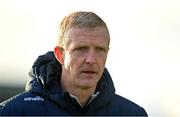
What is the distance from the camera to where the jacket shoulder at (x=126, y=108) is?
7457 millimetres

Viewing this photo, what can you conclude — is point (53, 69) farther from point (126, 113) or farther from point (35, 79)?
point (126, 113)

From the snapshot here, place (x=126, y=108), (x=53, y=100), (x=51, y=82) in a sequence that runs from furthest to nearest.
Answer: (x=126, y=108), (x=51, y=82), (x=53, y=100)

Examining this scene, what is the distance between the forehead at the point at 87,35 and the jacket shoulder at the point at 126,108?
0.62 metres

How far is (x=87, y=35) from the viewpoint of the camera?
23.3 feet

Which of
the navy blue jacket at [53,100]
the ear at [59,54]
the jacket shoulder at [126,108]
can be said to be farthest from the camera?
the jacket shoulder at [126,108]

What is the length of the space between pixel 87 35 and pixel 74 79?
0.39 metres

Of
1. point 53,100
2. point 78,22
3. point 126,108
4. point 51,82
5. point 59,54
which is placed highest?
point 78,22

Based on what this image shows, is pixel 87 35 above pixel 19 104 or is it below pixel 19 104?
above

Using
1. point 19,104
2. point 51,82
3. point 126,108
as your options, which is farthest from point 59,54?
point 126,108

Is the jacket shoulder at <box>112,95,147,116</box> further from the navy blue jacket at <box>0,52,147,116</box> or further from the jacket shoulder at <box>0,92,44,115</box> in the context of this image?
the jacket shoulder at <box>0,92,44,115</box>

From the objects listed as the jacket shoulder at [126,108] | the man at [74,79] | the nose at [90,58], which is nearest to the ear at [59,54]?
the man at [74,79]

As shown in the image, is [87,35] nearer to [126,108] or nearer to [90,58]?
[90,58]

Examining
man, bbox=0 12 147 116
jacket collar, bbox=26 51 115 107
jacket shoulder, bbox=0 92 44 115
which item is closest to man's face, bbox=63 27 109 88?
man, bbox=0 12 147 116

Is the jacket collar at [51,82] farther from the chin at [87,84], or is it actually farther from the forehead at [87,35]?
the forehead at [87,35]
